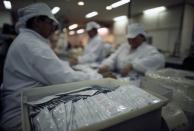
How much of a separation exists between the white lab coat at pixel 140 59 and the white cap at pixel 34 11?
82 cm

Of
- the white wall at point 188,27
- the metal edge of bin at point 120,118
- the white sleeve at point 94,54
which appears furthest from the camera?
the white sleeve at point 94,54

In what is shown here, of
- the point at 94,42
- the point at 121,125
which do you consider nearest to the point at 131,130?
the point at 121,125

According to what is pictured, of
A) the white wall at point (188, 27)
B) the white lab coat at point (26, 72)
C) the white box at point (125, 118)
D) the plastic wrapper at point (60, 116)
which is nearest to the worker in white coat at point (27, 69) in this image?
the white lab coat at point (26, 72)

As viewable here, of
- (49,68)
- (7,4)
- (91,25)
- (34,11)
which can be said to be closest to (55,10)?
(34,11)

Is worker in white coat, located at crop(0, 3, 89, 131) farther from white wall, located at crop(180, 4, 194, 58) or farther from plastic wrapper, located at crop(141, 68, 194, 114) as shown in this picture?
white wall, located at crop(180, 4, 194, 58)

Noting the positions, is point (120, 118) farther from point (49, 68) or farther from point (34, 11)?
point (34, 11)

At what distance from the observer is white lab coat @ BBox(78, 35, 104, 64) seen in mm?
1948

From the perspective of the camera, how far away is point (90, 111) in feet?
1.49

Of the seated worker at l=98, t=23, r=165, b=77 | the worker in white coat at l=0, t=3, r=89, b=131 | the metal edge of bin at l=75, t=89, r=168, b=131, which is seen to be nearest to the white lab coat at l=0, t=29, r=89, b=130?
the worker in white coat at l=0, t=3, r=89, b=131

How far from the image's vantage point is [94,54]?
2006 mm

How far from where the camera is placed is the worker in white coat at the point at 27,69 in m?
0.72

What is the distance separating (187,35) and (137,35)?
0.42m

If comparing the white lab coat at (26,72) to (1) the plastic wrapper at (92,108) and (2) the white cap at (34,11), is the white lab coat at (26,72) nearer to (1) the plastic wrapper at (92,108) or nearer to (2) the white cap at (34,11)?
(2) the white cap at (34,11)

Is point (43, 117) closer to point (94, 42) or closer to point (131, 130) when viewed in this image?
point (131, 130)
